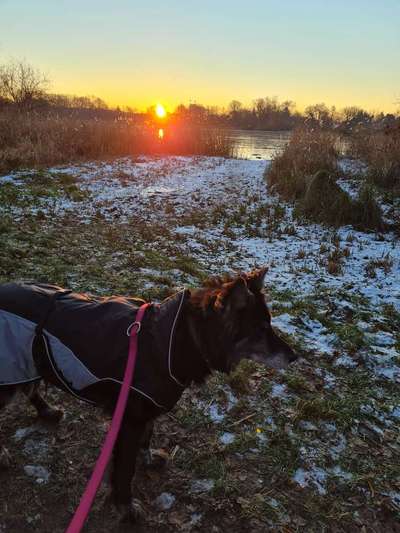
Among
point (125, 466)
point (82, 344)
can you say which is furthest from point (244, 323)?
point (125, 466)

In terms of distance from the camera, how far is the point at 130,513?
2.73 m

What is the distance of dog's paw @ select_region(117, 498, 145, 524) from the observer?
A: 107 inches

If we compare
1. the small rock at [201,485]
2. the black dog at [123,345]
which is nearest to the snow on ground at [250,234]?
the small rock at [201,485]

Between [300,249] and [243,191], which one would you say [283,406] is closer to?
[300,249]

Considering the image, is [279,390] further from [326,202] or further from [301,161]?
[301,161]

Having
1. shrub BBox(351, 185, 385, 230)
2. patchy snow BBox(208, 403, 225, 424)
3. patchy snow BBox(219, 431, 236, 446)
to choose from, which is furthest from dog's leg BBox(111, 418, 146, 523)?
shrub BBox(351, 185, 385, 230)

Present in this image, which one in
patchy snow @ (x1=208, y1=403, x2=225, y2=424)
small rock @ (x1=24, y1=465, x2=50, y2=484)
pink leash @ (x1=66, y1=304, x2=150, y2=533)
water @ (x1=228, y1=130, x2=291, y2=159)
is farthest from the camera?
water @ (x1=228, y1=130, x2=291, y2=159)

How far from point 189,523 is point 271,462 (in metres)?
0.87

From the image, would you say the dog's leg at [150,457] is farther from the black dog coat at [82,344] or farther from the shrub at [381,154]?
the shrub at [381,154]

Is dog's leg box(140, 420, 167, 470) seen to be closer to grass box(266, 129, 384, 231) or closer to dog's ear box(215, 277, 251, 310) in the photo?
dog's ear box(215, 277, 251, 310)

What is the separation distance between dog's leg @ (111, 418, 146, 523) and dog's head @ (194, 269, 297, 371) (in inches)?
27.9

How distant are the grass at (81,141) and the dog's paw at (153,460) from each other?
13.8m

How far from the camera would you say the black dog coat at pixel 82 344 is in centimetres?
250

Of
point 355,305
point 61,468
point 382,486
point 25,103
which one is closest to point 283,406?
point 382,486
